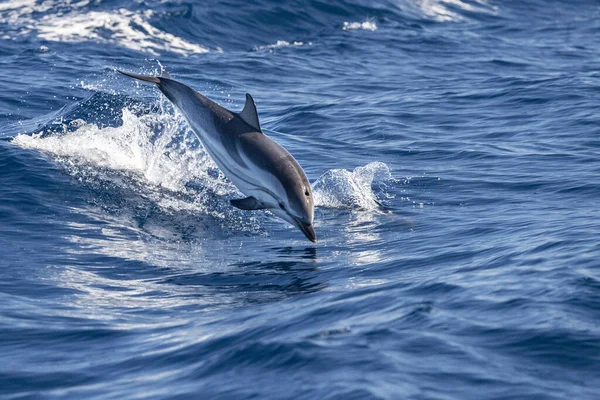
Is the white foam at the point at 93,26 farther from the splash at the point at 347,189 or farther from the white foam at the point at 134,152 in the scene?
the splash at the point at 347,189

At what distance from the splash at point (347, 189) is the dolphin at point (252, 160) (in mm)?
2728

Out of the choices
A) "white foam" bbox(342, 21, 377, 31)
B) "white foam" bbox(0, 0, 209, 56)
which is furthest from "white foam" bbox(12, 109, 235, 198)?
"white foam" bbox(342, 21, 377, 31)

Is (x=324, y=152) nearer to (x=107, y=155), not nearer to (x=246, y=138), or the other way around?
(x=107, y=155)

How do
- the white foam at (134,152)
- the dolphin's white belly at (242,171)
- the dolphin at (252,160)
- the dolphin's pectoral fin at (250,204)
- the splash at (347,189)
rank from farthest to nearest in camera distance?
the white foam at (134,152) → the splash at (347,189) → the dolphin's pectoral fin at (250,204) → the dolphin's white belly at (242,171) → the dolphin at (252,160)

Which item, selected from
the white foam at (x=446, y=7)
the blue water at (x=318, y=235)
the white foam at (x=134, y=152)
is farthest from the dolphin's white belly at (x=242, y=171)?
the white foam at (x=446, y=7)

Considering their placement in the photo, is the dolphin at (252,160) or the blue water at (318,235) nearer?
the blue water at (318,235)

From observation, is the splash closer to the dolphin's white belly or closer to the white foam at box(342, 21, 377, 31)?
the dolphin's white belly

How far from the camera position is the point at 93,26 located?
2542 cm

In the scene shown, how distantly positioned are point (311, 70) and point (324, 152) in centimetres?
772

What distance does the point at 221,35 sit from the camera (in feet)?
84.9

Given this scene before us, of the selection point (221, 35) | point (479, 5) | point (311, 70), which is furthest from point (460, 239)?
point (479, 5)

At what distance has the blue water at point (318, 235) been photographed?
221 inches

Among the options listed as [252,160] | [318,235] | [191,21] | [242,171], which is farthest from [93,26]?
[252,160]

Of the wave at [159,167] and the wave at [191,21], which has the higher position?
the wave at [191,21]
